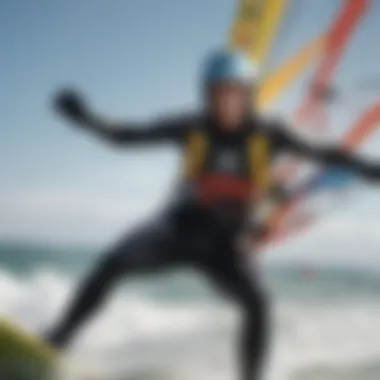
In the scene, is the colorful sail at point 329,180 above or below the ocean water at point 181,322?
above

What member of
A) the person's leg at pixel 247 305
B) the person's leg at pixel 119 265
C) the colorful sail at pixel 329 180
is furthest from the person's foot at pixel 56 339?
the colorful sail at pixel 329 180

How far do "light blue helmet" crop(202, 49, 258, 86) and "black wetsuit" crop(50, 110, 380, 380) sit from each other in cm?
6

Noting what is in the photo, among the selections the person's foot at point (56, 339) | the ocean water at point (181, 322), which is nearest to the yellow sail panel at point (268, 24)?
the ocean water at point (181, 322)

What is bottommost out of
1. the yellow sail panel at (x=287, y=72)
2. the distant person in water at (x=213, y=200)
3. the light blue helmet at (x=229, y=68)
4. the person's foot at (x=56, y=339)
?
the person's foot at (x=56, y=339)

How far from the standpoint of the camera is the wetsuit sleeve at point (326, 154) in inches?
66.7

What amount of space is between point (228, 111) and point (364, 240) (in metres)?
0.30

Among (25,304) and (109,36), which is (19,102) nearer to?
(109,36)

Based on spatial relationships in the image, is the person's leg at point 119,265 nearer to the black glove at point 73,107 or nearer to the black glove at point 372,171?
the black glove at point 73,107

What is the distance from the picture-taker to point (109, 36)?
1747 millimetres

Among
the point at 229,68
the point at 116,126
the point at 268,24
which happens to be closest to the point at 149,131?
the point at 116,126

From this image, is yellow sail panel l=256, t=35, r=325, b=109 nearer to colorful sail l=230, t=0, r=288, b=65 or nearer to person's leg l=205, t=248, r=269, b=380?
colorful sail l=230, t=0, r=288, b=65

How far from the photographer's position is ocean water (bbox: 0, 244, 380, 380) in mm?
1684

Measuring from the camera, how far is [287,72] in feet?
5.70

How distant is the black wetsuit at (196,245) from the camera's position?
167cm
